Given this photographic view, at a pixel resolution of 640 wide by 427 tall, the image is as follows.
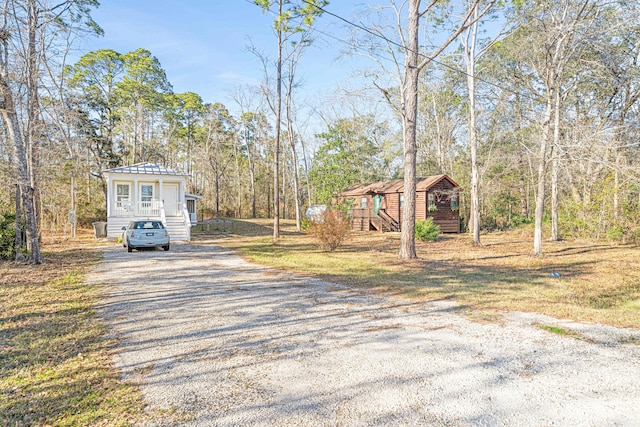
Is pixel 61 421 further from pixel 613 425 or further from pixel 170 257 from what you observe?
pixel 170 257

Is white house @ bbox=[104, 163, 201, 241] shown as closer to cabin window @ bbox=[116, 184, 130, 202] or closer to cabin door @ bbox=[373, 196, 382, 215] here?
cabin window @ bbox=[116, 184, 130, 202]

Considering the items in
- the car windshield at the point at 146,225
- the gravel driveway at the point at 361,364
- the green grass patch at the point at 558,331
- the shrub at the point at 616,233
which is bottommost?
the green grass patch at the point at 558,331

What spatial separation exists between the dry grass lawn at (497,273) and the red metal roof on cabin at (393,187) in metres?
7.29

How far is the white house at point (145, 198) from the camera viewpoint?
18312 mm

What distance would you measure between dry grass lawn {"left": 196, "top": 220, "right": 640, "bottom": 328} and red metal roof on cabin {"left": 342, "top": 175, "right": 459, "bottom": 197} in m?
7.29

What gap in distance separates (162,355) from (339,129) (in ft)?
92.6

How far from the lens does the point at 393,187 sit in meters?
23.0

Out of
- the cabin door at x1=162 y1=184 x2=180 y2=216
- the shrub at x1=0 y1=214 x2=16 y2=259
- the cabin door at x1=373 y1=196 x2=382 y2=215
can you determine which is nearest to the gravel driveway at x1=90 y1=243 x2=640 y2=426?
the shrub at x1=0 y1=214 x2=16 y2=259

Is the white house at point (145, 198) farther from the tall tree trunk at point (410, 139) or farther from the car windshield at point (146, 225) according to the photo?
the tall tree trunk at point (410, 139)

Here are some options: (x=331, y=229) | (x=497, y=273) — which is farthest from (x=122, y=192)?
(x=497, y=273)

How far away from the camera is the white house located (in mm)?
18312

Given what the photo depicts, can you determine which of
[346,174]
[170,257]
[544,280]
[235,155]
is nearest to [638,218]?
[544,280]

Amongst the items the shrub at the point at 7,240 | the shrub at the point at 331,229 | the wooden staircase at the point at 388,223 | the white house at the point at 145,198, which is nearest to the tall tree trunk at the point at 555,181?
the shrub at the point at 331,229

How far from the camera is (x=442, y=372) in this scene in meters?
3.33
